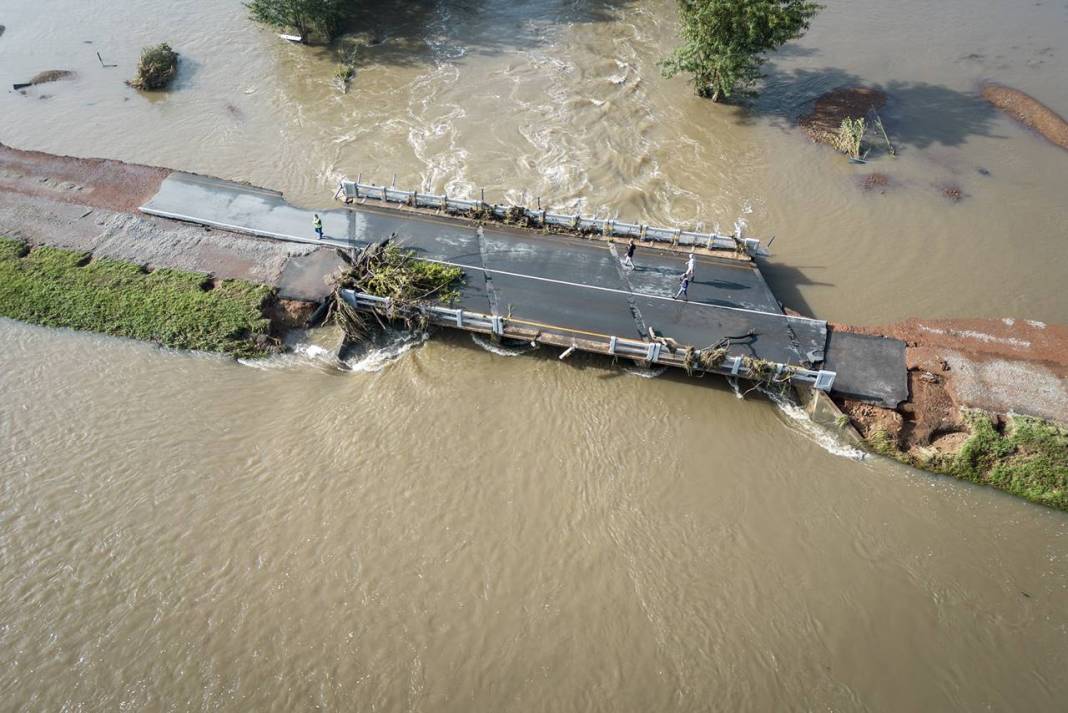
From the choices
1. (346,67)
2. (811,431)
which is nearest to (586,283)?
(811,431)

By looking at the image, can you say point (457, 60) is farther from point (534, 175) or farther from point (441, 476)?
point (441, 476)

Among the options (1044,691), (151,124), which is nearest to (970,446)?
(1044,691)

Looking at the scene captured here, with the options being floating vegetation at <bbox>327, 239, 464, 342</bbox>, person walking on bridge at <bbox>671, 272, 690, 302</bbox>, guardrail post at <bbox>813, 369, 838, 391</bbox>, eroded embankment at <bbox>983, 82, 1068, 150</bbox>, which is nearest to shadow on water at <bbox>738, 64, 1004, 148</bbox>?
eroded embankment at <bbox>983, 82, 1068, 150</bbox>

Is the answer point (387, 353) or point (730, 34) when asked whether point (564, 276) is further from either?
point (730, 34)

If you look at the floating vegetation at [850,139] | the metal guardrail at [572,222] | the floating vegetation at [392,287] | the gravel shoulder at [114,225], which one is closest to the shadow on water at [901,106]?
the floating vegetation at [850,139]

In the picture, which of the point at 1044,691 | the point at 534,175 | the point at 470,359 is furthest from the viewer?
the point at 534,175

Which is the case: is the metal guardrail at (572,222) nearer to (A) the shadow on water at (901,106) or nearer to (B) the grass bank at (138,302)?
(B) the grass bank at (138,302)
